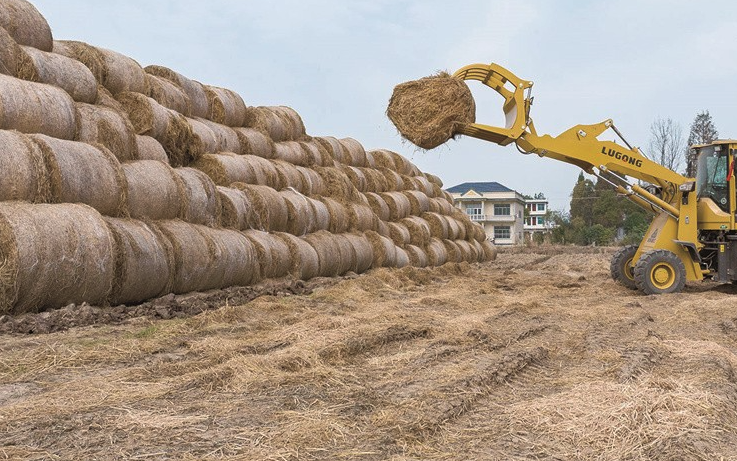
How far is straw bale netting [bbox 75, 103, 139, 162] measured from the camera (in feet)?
31.1

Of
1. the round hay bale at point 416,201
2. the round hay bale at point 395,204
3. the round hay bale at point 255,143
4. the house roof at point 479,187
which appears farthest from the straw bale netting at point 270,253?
the house roof at point 479,187

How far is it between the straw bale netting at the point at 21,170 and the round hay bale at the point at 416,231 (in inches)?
446

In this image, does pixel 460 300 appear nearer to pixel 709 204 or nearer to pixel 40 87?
pixel 709 204

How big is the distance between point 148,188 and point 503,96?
6.59 m

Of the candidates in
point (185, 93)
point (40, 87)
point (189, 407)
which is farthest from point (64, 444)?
point (185, 93)

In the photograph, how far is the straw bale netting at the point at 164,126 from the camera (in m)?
10.9

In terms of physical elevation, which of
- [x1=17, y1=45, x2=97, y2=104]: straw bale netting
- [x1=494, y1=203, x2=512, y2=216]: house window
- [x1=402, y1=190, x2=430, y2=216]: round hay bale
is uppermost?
[x1=494, y1=203, x2=512, y2=216]: house window

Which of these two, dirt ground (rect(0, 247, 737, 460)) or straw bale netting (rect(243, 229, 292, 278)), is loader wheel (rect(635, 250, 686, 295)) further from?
straw bale netting (rect(243, 229, 292, 278))

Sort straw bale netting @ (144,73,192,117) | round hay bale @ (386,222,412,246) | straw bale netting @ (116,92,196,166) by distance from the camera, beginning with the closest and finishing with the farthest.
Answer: straw bale netting @ (116,92,196,166), straw bale netting @ (144,73,192,117), round hay bale @ (386,222,412,246)

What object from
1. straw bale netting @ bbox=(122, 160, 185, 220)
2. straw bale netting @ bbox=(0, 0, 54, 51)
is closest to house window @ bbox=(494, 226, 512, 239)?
straw bale netting @ bbox=(122, 160, 185, 220)

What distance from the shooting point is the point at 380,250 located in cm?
1519

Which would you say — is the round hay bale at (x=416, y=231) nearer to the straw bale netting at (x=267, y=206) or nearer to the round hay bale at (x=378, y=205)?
the round hay bale at (x=378, y=205)

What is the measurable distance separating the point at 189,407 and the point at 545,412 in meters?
1.96

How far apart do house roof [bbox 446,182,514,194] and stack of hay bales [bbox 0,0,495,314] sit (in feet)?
218
